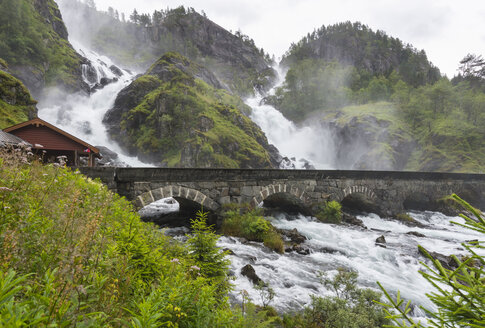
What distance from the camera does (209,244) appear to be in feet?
18.0

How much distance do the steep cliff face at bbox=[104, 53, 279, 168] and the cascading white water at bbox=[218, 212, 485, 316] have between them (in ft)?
71.9

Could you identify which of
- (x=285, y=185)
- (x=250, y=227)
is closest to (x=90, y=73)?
(x=285, y=185)

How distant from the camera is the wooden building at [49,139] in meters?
17.0

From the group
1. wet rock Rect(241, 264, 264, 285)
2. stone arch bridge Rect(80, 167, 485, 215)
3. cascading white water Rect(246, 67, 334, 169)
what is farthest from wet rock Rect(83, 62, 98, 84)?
wet rock Rect(241, 264, 264, 285)

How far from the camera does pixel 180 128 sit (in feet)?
130

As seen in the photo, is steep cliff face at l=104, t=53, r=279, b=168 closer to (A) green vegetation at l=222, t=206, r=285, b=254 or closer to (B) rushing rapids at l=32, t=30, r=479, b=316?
(B) rushing rapids at l=32, t=30, r=479, b=316

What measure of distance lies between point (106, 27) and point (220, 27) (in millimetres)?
55630

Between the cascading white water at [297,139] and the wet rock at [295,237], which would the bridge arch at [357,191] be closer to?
the wet rock at [295,237]

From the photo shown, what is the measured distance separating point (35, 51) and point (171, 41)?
59497mm

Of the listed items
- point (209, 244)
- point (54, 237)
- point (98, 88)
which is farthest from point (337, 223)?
point (98, 88)

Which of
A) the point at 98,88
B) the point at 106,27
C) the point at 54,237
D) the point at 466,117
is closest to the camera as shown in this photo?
the point at 54,237

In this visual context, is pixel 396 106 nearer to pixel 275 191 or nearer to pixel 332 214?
pixel 332 214

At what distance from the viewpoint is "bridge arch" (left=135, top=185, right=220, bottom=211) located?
11.3 metres

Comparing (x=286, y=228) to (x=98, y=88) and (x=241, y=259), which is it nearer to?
(x=241, y=259)
